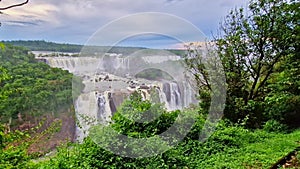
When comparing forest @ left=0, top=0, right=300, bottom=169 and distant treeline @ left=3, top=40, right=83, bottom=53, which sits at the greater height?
distant treeline @ left=3, top=40, right=83, bottom=53

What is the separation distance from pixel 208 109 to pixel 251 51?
4.57ft

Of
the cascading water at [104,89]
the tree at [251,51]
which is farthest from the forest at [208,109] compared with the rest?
the cascading water at [104,89]

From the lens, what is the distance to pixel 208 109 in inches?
200

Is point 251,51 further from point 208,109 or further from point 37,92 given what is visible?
point 37,92

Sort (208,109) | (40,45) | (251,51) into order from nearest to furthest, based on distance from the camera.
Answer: (208,109), (251,51), (40,45)

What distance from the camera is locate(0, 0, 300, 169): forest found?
2951 mm

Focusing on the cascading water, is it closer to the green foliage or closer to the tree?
the tree

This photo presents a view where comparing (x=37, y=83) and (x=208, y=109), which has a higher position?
(x=37, y=83)

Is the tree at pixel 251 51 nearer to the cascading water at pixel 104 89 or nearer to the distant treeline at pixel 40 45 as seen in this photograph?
the cascading water at pixel 104 89

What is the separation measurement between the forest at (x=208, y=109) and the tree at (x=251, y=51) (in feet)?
0.06

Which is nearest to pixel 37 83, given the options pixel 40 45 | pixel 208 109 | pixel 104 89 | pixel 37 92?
pixel 37 92

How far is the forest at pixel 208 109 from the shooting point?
295 cm

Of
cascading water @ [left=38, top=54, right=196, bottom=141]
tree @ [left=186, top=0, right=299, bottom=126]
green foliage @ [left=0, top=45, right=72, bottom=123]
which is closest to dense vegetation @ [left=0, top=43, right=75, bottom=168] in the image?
green foliage @ [left=0, top=45, right=72, bottom=123]

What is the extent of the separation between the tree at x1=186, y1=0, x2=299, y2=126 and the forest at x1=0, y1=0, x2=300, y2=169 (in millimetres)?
17
